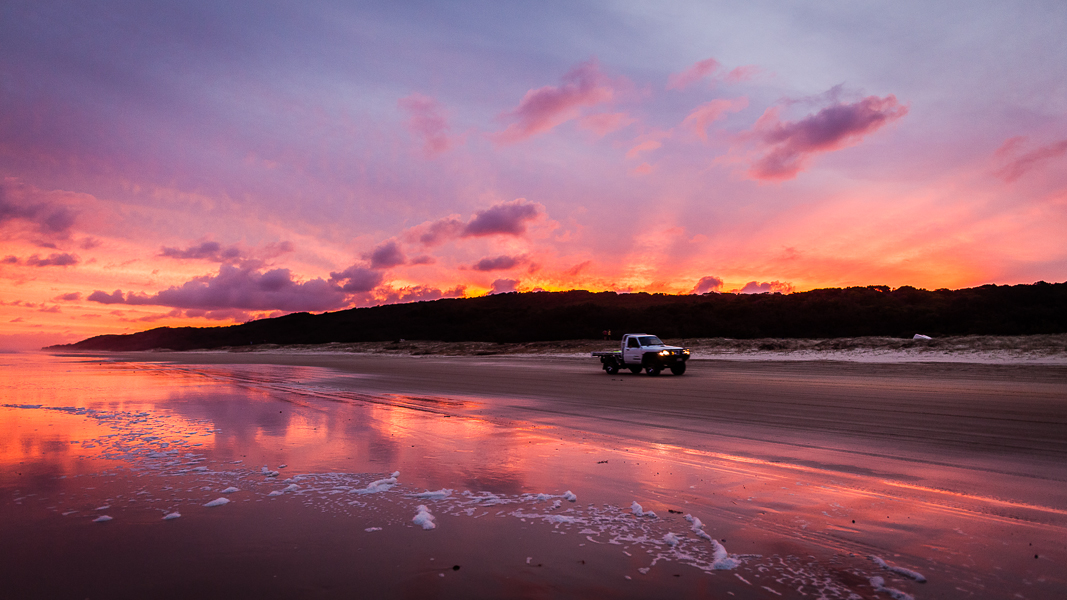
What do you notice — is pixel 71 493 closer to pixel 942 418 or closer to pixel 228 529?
pixel 228 529

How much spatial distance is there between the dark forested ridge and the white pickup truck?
33.5 meters

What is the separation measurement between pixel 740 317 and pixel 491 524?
70.5 metres

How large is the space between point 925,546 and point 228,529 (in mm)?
5679

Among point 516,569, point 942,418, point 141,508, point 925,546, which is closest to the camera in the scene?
point 516,569

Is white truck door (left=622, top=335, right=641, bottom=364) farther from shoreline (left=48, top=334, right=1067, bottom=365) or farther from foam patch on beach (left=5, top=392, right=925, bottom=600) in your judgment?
foam patch on beach (left=5, top=392, right=925, bottom=600)

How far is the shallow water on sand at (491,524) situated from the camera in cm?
375

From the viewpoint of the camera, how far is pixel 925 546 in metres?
4.34

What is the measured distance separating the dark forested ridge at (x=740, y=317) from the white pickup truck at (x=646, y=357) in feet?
110

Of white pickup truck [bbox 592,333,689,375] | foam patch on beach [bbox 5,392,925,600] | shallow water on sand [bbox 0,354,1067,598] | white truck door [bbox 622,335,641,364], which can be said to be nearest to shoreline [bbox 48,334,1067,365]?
white pickup truck [bbox 592,333,689,375]

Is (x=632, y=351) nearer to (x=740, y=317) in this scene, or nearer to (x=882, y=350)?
(x=882, y=350)

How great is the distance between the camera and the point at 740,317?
70.4 metres

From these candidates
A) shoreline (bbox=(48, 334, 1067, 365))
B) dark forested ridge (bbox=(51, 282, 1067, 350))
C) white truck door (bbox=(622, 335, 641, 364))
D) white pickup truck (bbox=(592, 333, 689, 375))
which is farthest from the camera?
dark forested ridge (bbox=(51, 282, 1067, 350))

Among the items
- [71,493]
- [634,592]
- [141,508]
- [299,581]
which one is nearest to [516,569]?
[634,592]

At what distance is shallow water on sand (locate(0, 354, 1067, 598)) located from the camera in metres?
3.75
